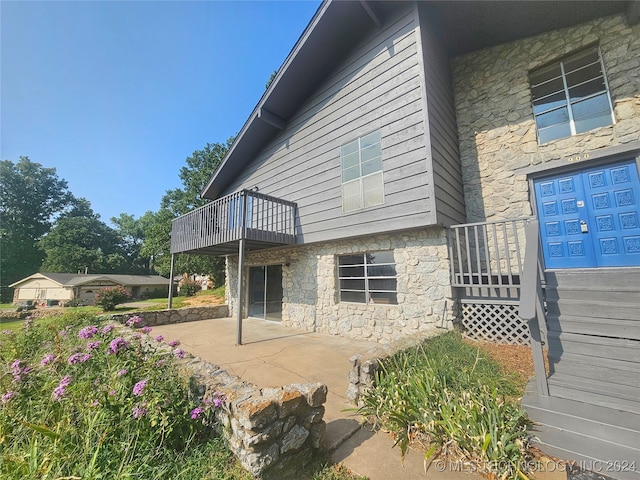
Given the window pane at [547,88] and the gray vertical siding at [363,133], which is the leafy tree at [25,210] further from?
the window pane at [547,88]

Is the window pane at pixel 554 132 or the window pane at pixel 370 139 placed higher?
the window pane at pixel 370 139

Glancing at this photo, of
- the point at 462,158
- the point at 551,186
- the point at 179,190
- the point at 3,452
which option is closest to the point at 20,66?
the point at 3,452

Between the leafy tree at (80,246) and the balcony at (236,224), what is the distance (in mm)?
37704

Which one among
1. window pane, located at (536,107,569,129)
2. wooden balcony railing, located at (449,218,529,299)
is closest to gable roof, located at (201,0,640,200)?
window pane, located at (536,107,569,129)

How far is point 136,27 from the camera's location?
6215 millimetres

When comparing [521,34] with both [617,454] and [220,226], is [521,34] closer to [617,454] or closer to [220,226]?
[617,454]

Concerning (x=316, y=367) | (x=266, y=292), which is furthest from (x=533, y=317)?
(x=266, y=292)

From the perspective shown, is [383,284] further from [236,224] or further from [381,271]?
[236,224]

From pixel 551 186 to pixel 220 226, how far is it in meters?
8.08

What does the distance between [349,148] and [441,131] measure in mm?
2096

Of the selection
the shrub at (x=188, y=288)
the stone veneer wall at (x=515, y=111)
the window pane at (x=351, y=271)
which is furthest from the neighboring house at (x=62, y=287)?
the stone veneer wall at (x=515, y=111)

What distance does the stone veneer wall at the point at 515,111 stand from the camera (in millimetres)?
4824

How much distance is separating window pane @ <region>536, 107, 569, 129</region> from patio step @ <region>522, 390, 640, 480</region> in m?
5.78

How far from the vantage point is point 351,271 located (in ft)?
21.5
